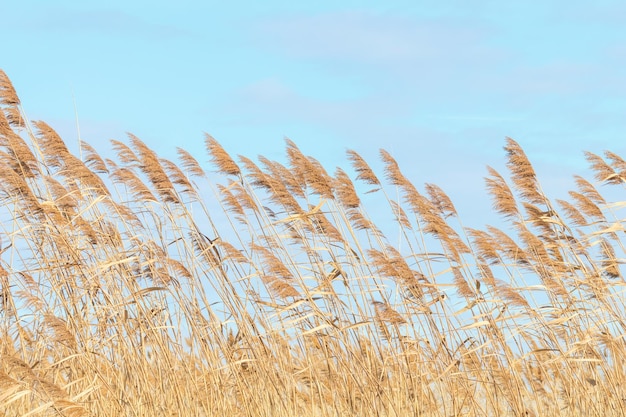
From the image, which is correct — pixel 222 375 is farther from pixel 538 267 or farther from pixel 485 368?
pixel 538 267

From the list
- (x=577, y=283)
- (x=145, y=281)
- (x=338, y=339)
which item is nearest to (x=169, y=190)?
(x=145, y=281)

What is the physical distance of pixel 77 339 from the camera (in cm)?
485

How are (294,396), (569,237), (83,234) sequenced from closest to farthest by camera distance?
(294,396) < (83,234) < (569,237)

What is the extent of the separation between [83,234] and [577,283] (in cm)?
315

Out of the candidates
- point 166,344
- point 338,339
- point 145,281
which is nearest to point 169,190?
point 145,281

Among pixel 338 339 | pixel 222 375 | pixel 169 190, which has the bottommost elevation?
pixel 222 375

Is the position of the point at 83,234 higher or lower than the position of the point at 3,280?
higher

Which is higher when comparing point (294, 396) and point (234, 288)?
point (234, 288)

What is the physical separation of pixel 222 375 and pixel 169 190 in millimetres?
1212

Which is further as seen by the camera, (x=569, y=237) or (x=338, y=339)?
(x=569, y=237)

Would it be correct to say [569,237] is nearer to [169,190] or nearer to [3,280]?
[169,190]

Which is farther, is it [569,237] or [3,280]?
[569,237]

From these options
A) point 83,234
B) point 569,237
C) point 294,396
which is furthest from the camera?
point 569,237

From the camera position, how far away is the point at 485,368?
487cm
